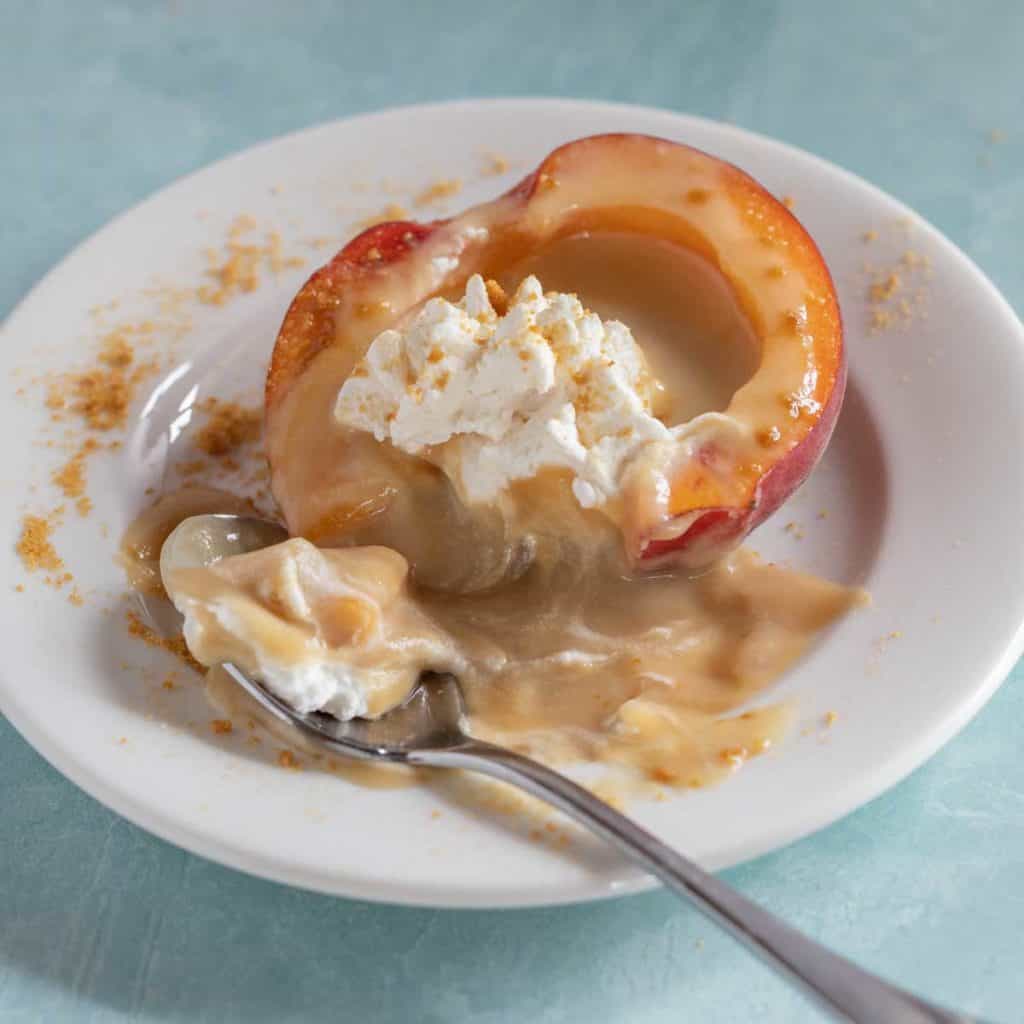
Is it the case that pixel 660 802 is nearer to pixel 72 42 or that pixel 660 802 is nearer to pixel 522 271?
pixel 522 271

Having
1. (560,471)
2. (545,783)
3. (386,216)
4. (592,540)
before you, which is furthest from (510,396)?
(386,216)

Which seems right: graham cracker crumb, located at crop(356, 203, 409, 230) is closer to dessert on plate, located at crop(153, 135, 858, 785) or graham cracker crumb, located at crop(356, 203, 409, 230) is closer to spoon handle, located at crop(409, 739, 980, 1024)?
dessert on plate, located at crop(153, 135, 858, 785)

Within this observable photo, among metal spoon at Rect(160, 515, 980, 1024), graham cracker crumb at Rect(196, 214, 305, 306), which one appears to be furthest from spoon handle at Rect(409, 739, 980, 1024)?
graham cracker crumb at Rect(196, 214, 305, 306)

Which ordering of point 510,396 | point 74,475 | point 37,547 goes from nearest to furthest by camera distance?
point 510,396
point 37,547
point 74,475

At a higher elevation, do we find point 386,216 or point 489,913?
point 386,216

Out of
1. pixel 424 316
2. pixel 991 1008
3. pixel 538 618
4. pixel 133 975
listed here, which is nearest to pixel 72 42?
pixel 424 316

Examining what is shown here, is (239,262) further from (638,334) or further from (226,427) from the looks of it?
(638,334)

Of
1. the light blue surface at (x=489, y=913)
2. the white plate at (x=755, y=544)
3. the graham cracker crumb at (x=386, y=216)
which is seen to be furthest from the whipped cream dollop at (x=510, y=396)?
the graham cracker crumb at (x=386, y=216)
